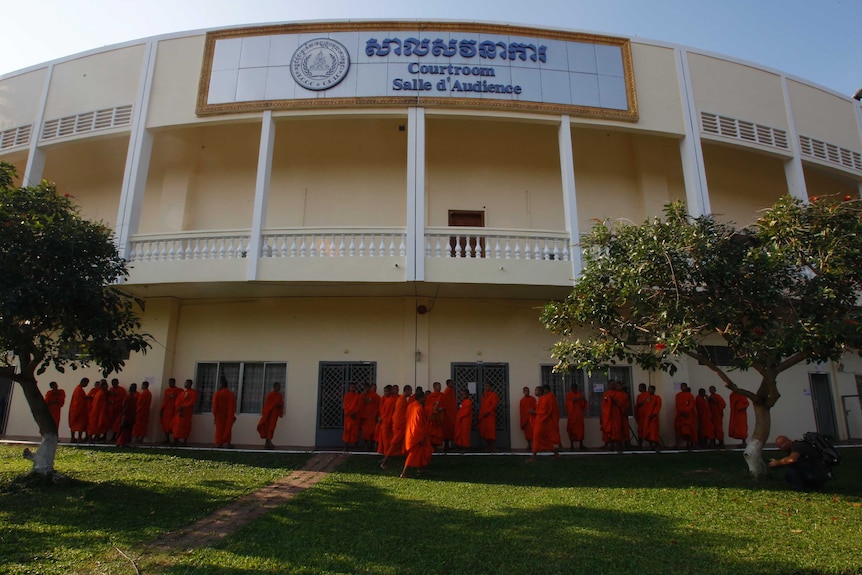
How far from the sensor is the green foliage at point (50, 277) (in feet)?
18.3

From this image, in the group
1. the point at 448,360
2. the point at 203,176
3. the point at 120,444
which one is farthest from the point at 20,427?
the point at 448,360

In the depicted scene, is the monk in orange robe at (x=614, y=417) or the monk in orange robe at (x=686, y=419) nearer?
the monk in orange robe at (x=614, y=417)

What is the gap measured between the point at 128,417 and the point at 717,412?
11966 mm

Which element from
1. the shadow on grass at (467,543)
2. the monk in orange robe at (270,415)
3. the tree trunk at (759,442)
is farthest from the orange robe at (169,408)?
the tree trunk at (759,442)

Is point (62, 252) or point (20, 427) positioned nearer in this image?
point (62, 252)

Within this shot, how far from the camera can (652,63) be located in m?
10.7

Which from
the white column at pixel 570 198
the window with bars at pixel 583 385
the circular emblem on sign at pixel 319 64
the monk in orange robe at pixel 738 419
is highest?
the circular emblem on sign at pixel 319 64

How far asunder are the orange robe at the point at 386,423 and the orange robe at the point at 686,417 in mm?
5888

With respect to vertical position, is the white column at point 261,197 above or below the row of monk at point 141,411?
above

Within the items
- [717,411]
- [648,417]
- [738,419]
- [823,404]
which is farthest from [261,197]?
[823,404]

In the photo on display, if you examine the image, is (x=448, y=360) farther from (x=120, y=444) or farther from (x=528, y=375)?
(x=120, y=444)

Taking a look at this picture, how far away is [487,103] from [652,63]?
384 cm

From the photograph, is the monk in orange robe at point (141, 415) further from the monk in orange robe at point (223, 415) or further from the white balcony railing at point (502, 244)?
the white balcony railing at point (502, 244)

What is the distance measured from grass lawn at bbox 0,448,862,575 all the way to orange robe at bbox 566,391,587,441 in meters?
2.23
